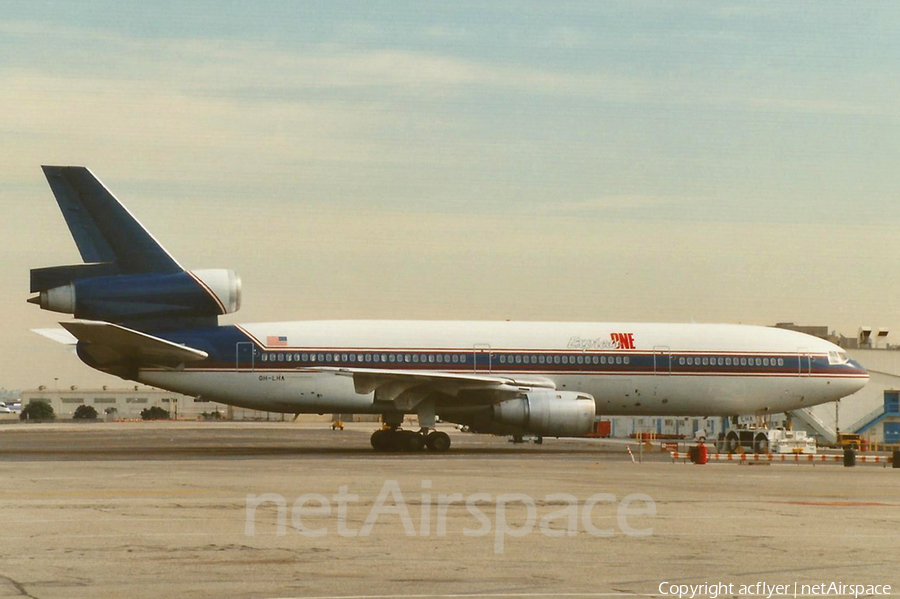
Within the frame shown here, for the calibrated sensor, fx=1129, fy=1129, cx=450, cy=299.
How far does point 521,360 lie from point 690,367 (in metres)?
5.94

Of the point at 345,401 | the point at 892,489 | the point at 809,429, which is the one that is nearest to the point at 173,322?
the point at 345,401

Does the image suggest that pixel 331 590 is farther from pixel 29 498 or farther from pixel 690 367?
pixel 690 367

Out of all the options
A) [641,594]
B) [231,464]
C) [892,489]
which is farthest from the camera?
[231,464]

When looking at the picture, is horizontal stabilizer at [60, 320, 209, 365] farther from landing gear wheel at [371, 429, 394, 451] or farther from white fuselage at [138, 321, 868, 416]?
landing gear wheel at [371, 429, 394, 451]

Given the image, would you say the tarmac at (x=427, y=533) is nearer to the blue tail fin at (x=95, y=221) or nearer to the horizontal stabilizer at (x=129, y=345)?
the horizontal stabilizer at (x=129, y=345)

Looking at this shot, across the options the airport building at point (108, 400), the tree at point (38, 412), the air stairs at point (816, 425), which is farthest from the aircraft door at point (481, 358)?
the airport building at point (108, 400)

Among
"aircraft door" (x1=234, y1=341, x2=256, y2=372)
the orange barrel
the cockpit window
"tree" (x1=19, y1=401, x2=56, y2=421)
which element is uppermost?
the cockpit window

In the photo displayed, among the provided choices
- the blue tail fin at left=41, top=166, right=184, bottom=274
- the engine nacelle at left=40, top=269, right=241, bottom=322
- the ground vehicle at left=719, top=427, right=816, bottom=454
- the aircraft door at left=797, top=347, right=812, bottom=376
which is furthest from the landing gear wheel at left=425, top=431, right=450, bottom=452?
the aircraft door at left=797, top=347, right=812, bottom=376

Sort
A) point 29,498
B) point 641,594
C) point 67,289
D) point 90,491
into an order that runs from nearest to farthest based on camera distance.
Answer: point 641,594, point 29,498, point 90,491, point 67,289

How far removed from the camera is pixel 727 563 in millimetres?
11281

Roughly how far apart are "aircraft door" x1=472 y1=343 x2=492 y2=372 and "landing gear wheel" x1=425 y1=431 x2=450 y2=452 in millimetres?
2396

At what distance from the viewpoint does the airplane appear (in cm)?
3356

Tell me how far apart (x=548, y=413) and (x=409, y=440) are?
450cm

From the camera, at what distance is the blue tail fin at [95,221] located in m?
33.6
